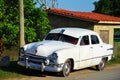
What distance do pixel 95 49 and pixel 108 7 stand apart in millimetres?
37915

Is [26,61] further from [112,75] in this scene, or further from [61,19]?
[61,19]

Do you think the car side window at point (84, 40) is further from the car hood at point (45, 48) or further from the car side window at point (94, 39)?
the car hood at point (45, 48)

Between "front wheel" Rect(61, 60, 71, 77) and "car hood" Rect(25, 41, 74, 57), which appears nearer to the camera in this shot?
"car hood" Rect(25, 41, 74, 57)

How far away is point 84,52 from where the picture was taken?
16719 millimetres

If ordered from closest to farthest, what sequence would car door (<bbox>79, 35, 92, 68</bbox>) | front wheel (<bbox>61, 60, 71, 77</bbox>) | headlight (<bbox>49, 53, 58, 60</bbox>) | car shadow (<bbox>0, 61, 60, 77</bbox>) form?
headlight (<bbox>49, 53, 58, 60</bbox>) < front wheel (<bbox>61, 60, 71, 77</bbox>) < car shadow (<bbox>0, 61, 60, 77</bbox>) < car door (<bbox>79, 35, 92, 68</bbox>)

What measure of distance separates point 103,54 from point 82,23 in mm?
9105

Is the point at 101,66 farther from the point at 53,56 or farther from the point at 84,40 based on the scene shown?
the point at 53,56

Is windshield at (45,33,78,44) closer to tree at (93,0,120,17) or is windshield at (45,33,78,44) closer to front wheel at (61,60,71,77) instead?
front wheel at (61,60,71,77)

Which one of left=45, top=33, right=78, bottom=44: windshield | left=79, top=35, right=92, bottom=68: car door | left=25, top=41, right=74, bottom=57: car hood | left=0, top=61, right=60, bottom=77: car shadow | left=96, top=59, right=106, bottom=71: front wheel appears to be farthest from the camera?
left=96, top=59, right=106, bottom=71: front wheel

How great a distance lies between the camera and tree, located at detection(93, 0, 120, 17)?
53.1 meters

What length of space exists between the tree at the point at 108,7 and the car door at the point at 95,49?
3474 cm

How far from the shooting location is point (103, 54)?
1841 centimetres

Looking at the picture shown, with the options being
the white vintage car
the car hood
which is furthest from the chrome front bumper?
the car hood

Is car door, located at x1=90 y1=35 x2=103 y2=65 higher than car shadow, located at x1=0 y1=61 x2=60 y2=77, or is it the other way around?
car door, located at x1=90 y1=35 x2=103 y2=65
